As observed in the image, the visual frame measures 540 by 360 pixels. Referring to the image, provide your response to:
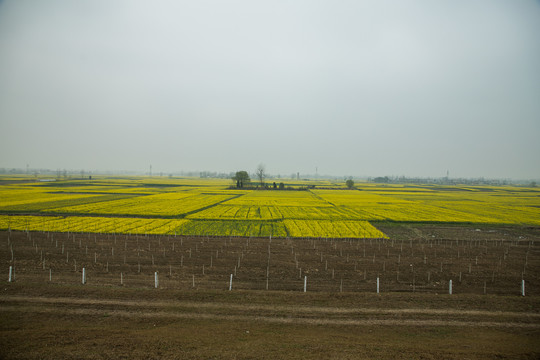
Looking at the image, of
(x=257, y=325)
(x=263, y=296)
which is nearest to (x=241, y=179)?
(x=263, y=296)

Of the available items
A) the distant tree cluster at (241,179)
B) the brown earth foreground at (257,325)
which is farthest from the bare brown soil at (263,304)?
the distant tree cluster at (241,179)

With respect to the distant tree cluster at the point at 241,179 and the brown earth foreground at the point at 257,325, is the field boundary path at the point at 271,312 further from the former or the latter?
the distant tree cluster at the point at 241,179

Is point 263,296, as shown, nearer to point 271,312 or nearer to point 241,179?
point 271,312

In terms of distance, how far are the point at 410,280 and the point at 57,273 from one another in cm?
2241

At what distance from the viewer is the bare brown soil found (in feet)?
31.8

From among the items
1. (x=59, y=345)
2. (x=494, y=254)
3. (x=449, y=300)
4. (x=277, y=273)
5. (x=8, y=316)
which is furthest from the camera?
(x=494, y=254)

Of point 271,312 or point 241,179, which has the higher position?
point 241,179

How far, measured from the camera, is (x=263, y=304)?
1314 centimetres

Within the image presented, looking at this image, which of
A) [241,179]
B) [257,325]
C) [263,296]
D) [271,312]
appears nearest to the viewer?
[257,325]

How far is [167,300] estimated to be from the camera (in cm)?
1316

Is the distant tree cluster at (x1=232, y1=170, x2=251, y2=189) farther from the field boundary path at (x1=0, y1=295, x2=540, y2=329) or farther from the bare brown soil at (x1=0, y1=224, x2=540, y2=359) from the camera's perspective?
the field boundary path at (x1=0, y1=295, x2=540, y2=329)

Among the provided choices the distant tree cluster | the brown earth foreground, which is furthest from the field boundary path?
the distant tree cluster

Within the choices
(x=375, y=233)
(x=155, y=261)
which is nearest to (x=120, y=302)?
(x=155, y=261)

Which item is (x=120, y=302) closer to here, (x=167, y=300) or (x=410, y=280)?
(x=167, y=300)
